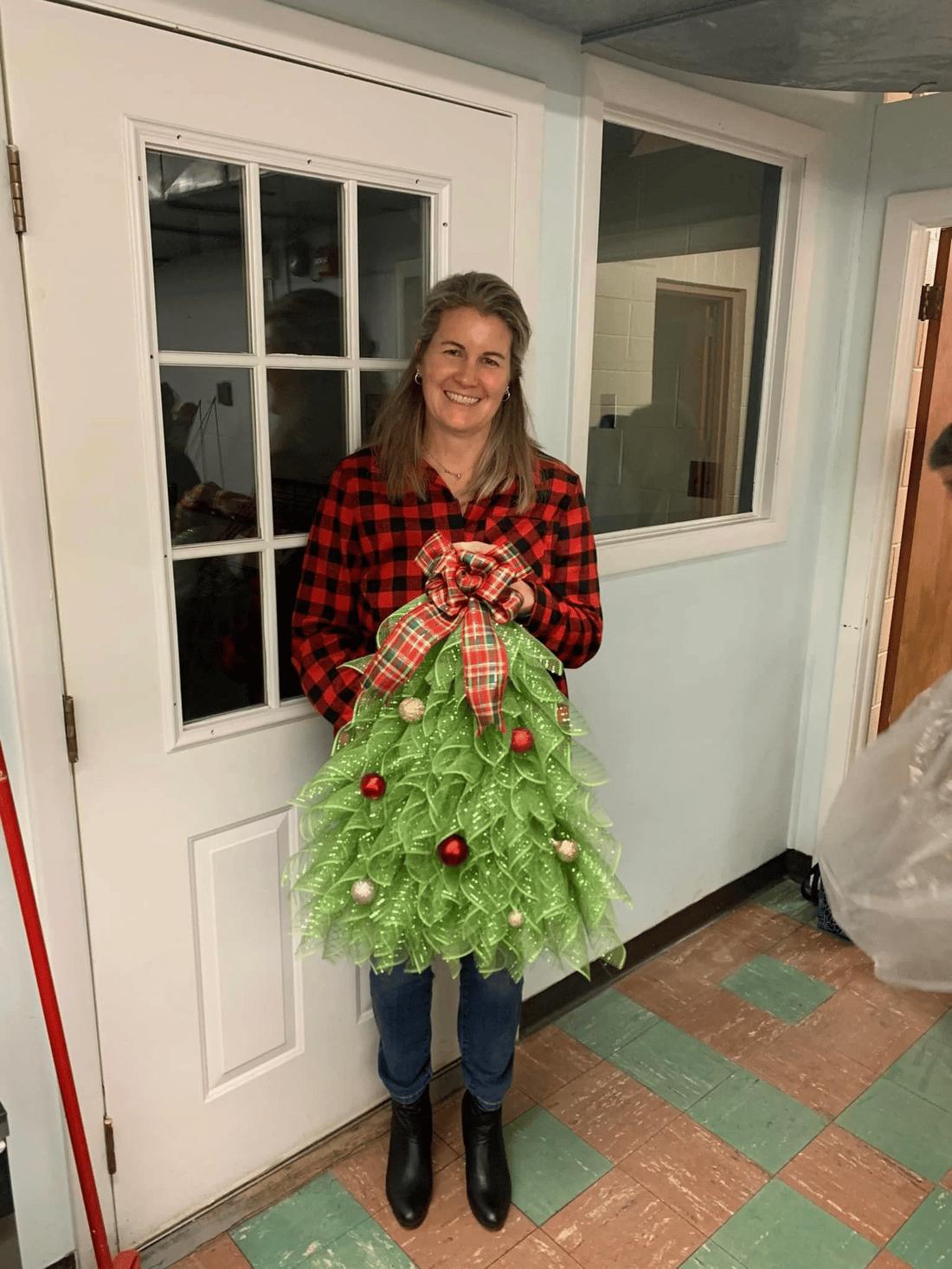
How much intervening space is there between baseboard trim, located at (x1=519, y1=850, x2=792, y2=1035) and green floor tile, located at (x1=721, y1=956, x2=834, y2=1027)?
0.21 meters

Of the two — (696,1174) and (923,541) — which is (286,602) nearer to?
(696,1174)

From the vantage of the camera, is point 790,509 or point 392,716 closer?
point 392,716

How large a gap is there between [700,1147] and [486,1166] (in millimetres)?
502

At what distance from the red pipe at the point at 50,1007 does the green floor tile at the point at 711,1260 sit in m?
1.01

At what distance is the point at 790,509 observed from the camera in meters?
2.82

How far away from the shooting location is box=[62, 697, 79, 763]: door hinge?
1.52m

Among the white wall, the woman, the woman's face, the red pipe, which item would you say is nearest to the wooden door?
the white wall

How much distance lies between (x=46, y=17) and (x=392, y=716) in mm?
1095

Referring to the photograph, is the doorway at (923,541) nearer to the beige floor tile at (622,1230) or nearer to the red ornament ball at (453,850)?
the beige floor tile at (622,1230)

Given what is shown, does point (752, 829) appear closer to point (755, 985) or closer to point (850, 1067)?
point (755, 985)

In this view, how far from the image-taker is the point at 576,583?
5.91ft

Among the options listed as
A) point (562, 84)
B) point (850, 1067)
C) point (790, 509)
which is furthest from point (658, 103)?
point (850, 1067)

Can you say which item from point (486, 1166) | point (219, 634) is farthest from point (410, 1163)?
point (219, 634)

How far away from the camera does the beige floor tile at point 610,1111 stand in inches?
82.3
